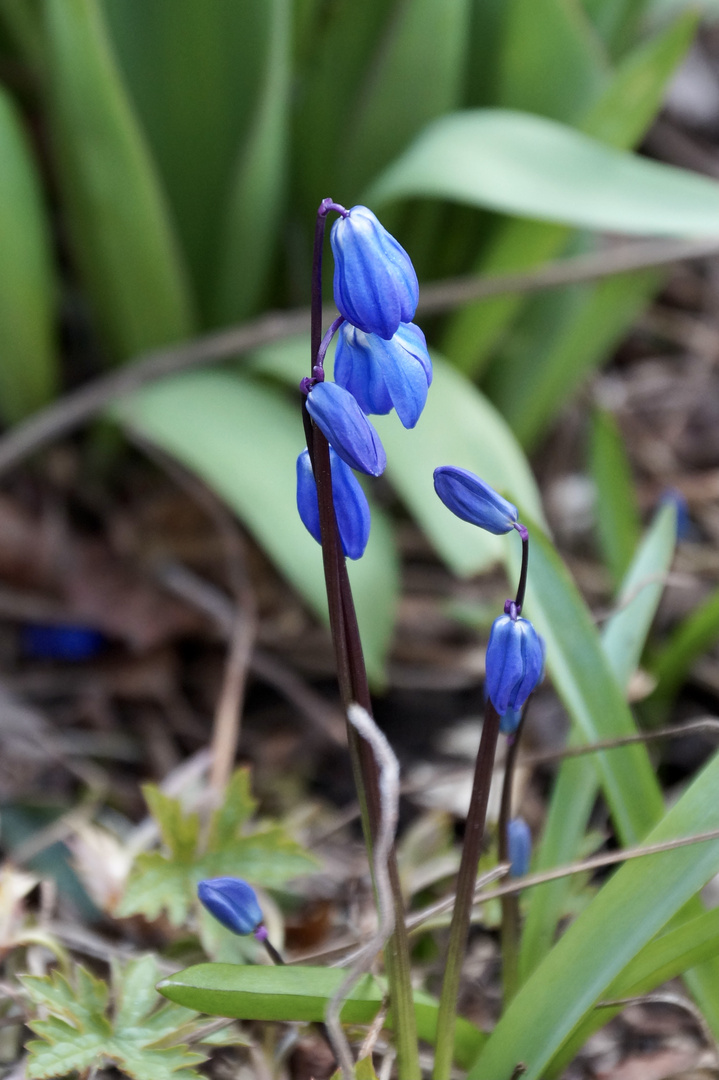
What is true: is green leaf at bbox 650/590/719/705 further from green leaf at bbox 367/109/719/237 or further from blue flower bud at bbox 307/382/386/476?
blue flower bud at bbox 307/382/386/476

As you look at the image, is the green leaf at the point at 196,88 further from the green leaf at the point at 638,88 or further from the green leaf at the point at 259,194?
the green leaf at the point at 638,88

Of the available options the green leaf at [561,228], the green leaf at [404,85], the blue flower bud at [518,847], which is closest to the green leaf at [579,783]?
the blue flower bud at [518,847]

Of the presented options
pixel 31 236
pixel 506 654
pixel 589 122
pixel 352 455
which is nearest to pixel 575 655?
pixel 506 654

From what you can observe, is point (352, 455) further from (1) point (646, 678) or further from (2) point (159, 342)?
(2) point (159, 342)

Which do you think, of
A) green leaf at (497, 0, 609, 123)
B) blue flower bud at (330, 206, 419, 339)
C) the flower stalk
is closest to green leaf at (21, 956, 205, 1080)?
the flower stalk

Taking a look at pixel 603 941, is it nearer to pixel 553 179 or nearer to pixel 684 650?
pixel 684 650

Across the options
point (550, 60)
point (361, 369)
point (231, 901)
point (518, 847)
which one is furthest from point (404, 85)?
point (231, 901)
